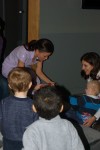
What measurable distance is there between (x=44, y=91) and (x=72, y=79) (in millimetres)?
2321

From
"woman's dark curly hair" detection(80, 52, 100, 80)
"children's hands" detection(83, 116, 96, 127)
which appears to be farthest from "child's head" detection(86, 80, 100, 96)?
"woman's dark curly hair" detection(80, 52, 100, 80)

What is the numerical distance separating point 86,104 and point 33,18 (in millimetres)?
1433

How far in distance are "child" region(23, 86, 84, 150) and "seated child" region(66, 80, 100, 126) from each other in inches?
35.9

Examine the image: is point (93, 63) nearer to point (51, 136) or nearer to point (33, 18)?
point (33, 18)

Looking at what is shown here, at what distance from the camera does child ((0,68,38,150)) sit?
204 centimetres

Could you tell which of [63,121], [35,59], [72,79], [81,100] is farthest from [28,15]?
[63,121]

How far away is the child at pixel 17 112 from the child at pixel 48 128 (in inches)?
8.9

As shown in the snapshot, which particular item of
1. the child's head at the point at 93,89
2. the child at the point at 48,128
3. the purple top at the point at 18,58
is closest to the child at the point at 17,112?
the child at the point at 48,128

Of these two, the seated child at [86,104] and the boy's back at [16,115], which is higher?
the boy's back at [16,115]

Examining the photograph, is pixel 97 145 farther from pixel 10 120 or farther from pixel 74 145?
pixel 10 120

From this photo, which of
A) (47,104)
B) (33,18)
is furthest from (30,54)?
(47,104)

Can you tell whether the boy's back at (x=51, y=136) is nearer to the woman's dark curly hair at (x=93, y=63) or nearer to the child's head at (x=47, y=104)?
the child's head at (x=47, y=104)

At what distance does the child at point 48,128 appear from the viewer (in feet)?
5.85

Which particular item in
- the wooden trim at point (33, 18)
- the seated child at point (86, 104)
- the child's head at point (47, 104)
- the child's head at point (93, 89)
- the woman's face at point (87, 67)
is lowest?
the seated child at point (86, 104)
